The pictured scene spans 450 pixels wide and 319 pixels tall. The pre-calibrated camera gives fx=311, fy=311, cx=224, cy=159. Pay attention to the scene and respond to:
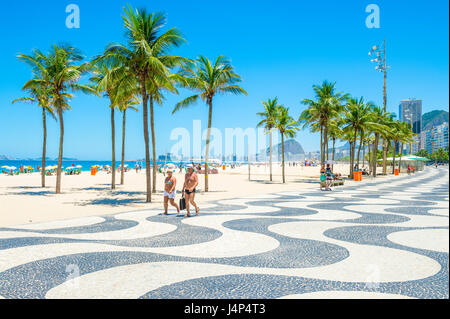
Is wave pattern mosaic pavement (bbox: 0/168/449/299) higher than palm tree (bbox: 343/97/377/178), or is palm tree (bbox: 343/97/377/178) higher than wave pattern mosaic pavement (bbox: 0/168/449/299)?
palm tree (bbox: 343/97/377/178)

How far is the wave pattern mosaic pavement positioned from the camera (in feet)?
12.3

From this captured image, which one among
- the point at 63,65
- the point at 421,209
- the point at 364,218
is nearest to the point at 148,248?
the point at 364,218

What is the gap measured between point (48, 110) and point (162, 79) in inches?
496

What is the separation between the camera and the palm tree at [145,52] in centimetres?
1292

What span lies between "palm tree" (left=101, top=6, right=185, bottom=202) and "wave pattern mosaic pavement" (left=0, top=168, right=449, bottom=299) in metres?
6.80

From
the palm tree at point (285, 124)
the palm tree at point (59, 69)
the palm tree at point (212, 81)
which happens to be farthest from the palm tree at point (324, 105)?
the palm tree at point (59, 69)

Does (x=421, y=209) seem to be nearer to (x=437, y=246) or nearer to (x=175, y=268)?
(x=437, y=246)

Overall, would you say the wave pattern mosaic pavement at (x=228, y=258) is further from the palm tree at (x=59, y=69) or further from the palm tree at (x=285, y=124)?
the palm tree at (x=285, y=124)

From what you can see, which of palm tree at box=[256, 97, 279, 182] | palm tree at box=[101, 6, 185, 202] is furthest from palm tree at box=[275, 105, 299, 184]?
palm tree at box=[101, 6, 185, 202]

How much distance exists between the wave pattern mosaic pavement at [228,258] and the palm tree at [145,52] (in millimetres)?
6798

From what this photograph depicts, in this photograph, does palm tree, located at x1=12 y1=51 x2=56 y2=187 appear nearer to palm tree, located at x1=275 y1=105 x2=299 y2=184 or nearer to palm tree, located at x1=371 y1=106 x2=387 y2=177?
palm tree, located at x1=275 y1=105 x2=299 y2=184

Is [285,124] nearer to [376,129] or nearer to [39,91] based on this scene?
[376,129]

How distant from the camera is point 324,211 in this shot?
10438 millimetres
